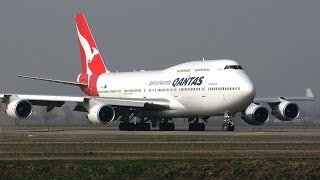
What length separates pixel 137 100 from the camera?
240ft

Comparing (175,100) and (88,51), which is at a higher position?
(88,51)

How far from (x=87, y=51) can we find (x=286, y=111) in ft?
70.4

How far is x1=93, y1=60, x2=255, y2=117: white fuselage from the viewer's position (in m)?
65.4

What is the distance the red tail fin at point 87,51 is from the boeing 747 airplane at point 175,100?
423 cm

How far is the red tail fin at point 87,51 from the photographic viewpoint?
8388cm

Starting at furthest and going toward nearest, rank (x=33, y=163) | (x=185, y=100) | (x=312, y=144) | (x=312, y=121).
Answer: (x=312, y=121) → (x=185, y=100) → (x=312, y=144) → (x=33, y=163)

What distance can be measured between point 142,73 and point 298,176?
4799cm

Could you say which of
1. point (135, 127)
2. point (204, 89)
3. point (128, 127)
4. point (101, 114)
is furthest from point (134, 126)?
point (204, 89)

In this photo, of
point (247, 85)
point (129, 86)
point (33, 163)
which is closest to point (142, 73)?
point (129, 86)

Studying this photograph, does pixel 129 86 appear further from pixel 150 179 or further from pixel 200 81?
pixel 150 179

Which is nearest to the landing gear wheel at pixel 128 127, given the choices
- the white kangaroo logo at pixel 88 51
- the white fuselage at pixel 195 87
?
the white fuselage at pixel 195 87

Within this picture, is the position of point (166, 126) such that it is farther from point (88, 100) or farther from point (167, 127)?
point (88, 100)

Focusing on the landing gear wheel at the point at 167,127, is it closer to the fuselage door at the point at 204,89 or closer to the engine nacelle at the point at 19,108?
the fuselage door at the point at 204,89

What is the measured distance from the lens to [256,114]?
72.3 m
